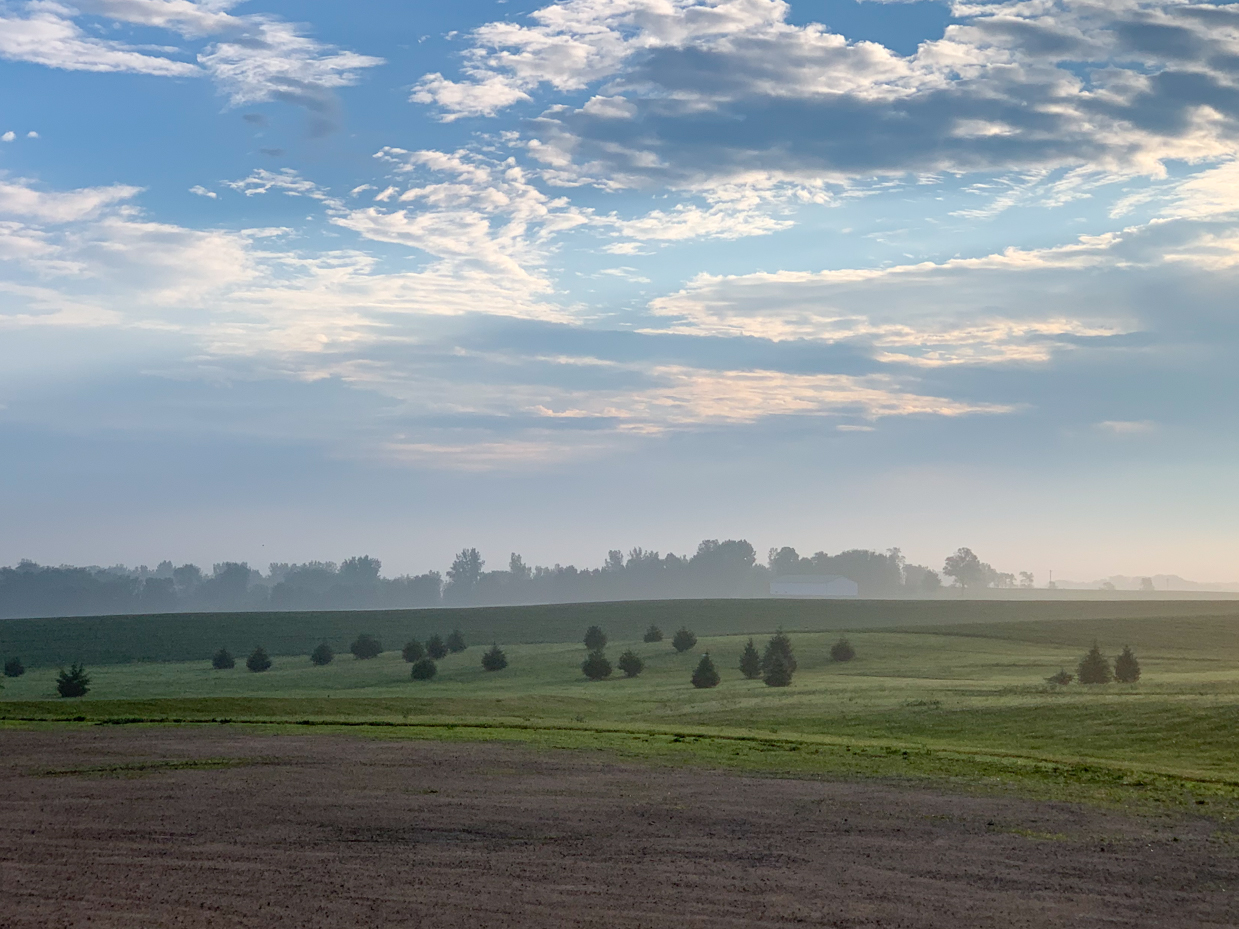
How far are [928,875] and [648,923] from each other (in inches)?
202

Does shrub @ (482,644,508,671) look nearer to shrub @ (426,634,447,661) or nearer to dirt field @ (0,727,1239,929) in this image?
shrub @ (426,634,447,661)

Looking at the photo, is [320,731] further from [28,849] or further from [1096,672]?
[1096,672]

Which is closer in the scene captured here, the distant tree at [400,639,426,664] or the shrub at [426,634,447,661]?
the distant tree at [400,639,426,664]

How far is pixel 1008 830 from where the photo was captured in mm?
19156

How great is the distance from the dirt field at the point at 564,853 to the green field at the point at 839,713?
16.8ft

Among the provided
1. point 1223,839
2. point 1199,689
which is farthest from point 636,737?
point 1199,689

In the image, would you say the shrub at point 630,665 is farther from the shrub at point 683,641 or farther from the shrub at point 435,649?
the shrub at point 435,649

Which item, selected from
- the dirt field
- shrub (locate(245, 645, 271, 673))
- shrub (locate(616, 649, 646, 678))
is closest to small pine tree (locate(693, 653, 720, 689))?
shrub (locate(616, 649, 646, 678))

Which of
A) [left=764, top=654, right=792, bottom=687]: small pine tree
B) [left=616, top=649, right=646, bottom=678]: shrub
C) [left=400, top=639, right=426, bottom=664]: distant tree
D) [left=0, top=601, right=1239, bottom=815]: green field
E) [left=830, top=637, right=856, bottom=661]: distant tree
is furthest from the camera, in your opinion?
[left=400, top=639, right=426, bottom=664]: distant tree

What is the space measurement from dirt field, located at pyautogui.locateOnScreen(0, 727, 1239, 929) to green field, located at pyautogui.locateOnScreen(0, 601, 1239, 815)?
5.14 metres

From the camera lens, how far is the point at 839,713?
4244cm

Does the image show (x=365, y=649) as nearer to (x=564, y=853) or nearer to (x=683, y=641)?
(x=683, y=641)

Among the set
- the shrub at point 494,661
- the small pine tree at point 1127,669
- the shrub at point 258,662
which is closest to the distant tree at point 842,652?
the small pine tree at point 1127,669

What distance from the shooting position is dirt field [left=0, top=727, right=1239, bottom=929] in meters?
13.5
